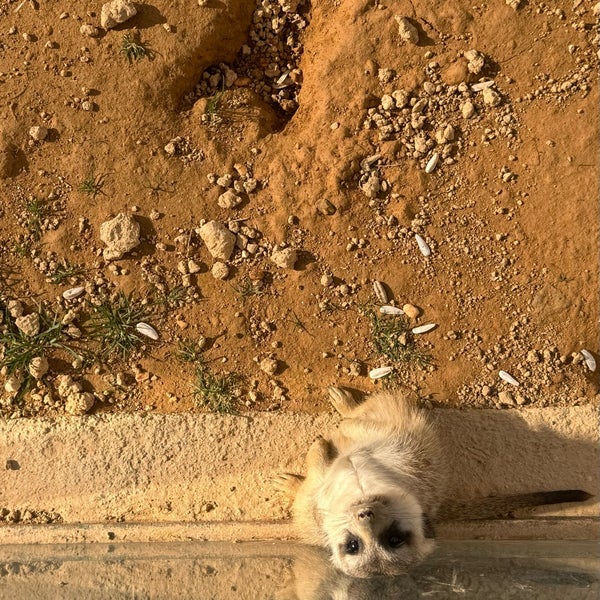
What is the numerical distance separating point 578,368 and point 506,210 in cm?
74

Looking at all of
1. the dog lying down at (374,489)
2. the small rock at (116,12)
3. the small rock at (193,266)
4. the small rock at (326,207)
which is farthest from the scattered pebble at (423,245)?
the small rock at (116,12)

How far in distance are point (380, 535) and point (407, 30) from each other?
196cm

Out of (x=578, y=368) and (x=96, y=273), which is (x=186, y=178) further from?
(x=578, y=368)

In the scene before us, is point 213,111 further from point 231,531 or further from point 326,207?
point 231,531

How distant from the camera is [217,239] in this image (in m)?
2.48

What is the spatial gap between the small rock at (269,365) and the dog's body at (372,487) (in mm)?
264

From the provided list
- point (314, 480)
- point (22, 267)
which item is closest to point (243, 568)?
point (314, 480)

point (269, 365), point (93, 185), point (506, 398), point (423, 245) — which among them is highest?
point (93, 185)

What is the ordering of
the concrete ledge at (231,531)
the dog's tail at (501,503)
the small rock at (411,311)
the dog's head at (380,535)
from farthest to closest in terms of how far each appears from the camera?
the small rock at (411,311) < the concrete ledge at (231,531) < the dog's tail at (501,503) < the dog's head at (380,535)

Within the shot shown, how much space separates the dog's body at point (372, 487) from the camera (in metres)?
1.90

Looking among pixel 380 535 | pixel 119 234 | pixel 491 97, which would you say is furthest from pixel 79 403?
pixel 491 97

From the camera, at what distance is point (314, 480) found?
233 centimetres

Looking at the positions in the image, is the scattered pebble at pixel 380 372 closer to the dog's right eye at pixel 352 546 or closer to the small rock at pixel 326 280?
the small rock at pixel 326 280

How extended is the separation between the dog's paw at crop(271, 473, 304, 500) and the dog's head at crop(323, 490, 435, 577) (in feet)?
1.28
